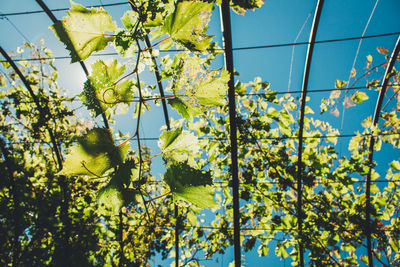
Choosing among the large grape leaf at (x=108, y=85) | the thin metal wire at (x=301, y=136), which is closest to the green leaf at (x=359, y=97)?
the thin metal wire at (x=301, y=136)

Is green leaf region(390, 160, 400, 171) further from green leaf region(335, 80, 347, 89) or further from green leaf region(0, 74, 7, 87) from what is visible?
green leaf region(0, 74, 7, 87)

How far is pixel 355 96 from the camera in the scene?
3.91 m

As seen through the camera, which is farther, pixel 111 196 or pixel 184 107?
pixel 184 107

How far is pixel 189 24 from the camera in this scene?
96cm

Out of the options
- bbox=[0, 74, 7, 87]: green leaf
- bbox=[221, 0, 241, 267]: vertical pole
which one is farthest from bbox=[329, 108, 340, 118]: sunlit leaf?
bbox=[0, 74, 7, 87]: green leaf

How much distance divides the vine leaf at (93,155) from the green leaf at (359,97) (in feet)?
14.9

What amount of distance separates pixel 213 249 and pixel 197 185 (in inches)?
183

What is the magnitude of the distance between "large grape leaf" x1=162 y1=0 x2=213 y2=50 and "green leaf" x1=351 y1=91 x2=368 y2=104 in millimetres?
4132

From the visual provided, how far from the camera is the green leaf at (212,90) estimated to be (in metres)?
1.05

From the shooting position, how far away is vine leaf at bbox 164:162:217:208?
103 centimetres

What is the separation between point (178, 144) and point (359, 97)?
4.23 m

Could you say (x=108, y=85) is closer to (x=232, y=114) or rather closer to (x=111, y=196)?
Result: (x=111, y=196)

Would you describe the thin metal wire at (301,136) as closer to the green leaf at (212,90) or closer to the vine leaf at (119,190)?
the green leaf at (212,90)

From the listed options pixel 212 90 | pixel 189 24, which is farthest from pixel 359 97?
pixel 189 24
